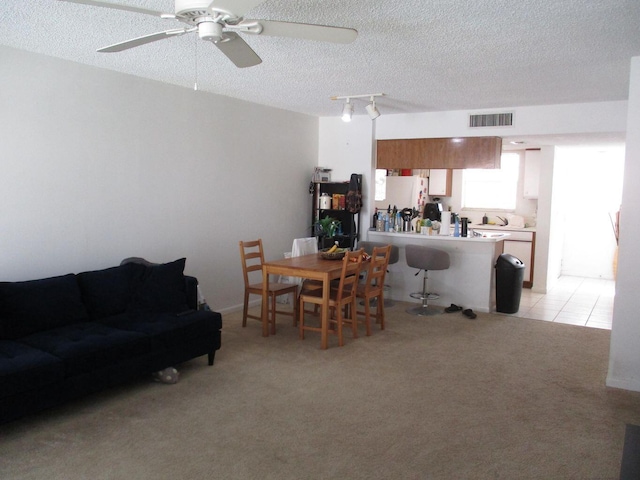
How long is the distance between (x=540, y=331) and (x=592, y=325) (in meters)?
0.81

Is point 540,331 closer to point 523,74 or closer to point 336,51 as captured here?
point 523,74

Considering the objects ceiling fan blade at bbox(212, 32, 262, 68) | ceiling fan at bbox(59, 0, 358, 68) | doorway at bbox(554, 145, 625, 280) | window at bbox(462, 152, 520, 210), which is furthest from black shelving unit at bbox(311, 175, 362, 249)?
ceiling fan at bbox(59, 0, 358, 68)

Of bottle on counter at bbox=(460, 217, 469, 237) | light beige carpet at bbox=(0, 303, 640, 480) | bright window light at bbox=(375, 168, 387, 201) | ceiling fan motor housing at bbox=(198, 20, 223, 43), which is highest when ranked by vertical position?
ceiling fan motor housing at bbox=(198, 20, 223, 43)

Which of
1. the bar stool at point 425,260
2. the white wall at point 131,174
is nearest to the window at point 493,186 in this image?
the bar stool at point 425,260

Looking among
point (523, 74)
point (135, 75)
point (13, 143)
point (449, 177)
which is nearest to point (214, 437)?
point (13, 143)

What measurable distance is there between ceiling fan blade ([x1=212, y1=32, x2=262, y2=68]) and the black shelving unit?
4181 mm

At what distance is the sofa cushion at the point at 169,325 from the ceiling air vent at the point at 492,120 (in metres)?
4.06

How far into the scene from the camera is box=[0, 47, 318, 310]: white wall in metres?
4.04

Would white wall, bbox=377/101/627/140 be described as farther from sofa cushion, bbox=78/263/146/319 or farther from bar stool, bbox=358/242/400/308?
sofa cushion, bbox=78/263/146/319

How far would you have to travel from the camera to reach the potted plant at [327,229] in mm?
6383

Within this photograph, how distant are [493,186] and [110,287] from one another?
700 cm

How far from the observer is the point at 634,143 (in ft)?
12.6

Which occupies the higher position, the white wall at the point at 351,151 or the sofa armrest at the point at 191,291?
the white wall at the point at 351,151

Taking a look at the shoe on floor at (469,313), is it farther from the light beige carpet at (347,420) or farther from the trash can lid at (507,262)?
the light beige carpet at (347,420)
